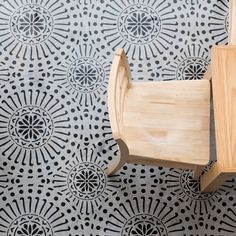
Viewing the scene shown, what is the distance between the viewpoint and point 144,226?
192cm

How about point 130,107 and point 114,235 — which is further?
point 114,235

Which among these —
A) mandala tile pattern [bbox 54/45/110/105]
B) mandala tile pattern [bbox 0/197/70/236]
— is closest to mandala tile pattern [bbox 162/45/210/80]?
mandala tile pattern [bbox 54/45/110/105]

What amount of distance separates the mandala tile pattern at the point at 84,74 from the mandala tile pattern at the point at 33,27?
106 mm

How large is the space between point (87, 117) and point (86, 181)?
0.97 feet

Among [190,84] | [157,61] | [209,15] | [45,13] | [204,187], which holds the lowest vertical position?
[204,187]

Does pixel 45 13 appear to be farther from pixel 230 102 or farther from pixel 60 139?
pixel 230 102

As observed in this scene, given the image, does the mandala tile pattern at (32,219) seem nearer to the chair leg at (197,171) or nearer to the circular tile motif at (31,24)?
the chair leg at (197,171)

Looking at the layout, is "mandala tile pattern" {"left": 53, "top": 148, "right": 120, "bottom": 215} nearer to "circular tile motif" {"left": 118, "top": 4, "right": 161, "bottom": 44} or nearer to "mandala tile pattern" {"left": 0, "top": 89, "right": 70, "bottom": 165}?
"mandala tile pattern" {"left": 0, "top": 89, "right": 70, "bottom": 165}

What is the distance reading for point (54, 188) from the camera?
6.47 feet

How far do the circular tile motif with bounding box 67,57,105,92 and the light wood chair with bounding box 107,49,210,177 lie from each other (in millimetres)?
422

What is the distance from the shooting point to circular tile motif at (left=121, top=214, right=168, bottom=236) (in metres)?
1.91

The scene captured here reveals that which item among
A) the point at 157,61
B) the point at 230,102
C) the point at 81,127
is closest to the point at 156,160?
the point at 230,102

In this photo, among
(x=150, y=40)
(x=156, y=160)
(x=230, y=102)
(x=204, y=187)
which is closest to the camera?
(x=230, y=102)

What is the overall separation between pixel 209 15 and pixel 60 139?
95cm
